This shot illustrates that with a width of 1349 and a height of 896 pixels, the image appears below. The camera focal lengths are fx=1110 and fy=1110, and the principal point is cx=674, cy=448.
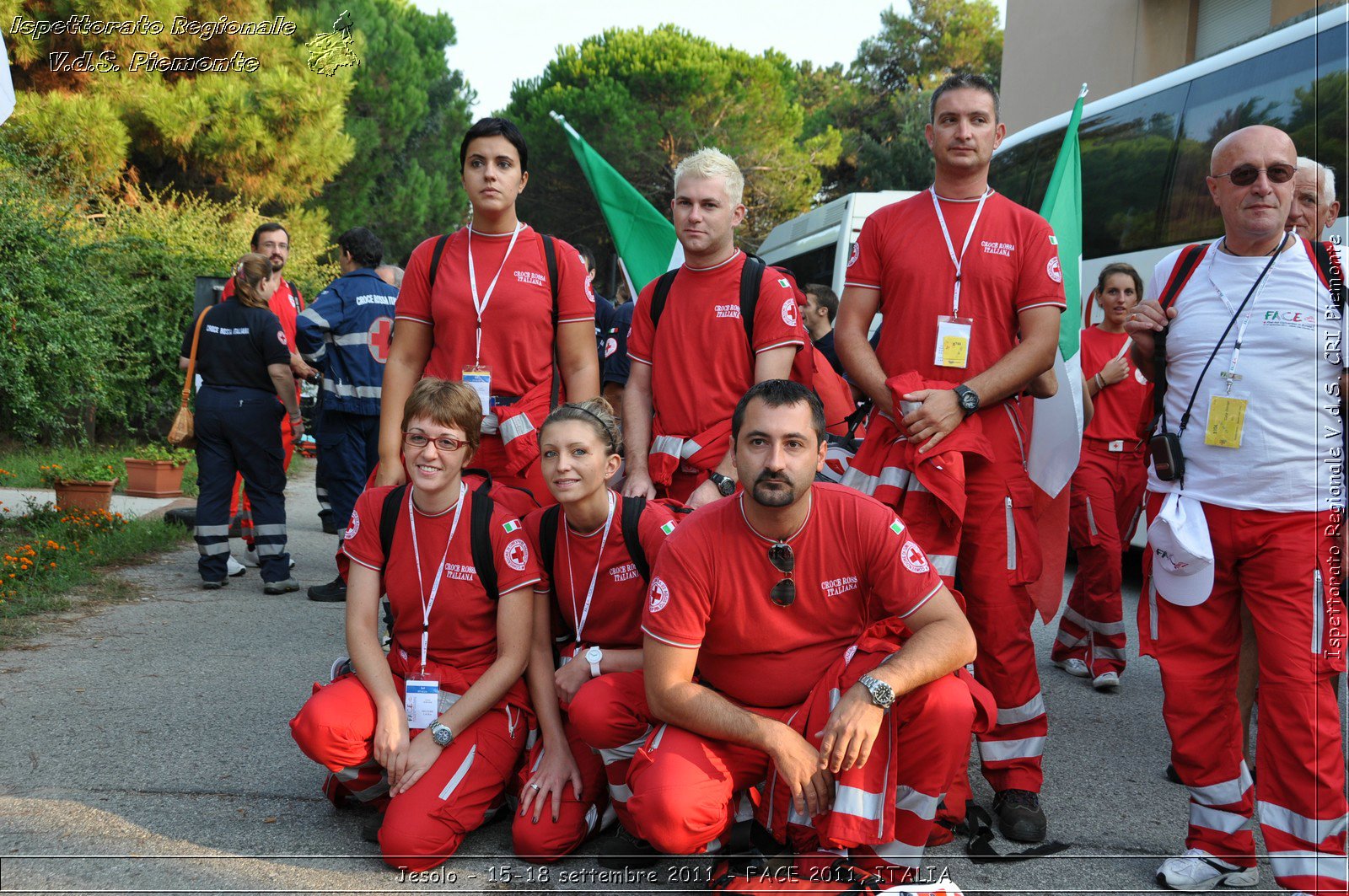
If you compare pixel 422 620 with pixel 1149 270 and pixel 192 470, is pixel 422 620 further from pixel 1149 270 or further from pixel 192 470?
pixel 192 470

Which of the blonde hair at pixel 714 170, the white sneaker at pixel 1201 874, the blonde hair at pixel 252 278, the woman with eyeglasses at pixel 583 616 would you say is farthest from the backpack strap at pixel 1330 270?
the blonde hair at pixel 252 278

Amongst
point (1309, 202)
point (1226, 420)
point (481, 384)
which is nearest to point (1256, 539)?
point (1226, 420)

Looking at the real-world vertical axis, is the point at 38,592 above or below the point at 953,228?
below

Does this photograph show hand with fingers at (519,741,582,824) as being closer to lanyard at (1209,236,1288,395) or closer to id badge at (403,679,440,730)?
id badge at (403,679,440,730)

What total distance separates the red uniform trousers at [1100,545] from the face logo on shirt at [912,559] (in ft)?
8.23

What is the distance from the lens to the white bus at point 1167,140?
6770 mm

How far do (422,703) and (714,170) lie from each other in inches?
85.1

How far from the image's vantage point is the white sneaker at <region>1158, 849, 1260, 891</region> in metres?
3.20

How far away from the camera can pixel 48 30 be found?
1344 cm

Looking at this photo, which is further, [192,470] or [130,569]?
[192,470]

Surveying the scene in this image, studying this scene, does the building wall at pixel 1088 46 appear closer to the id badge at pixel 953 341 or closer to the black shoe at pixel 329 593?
the id badge at pixel 953 341

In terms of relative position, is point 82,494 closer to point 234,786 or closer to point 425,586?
point 234,786

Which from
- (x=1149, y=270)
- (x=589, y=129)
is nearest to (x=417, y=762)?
(x=1149, y=270)

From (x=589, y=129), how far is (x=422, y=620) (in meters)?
32.0
